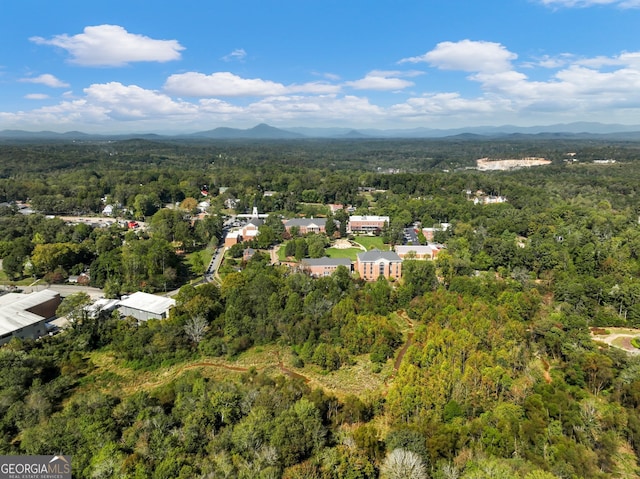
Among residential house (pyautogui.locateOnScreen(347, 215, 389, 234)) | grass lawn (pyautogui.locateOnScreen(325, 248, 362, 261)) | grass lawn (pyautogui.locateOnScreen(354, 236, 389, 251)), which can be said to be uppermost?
residential house (pyautogui.locateOnScreen(347, 215, 389, 234))

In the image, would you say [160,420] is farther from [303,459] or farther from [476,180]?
[476,180]

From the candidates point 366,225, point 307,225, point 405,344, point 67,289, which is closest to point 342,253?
point 307,225

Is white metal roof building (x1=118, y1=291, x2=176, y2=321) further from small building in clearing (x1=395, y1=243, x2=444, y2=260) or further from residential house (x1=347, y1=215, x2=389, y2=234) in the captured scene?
residential house (x1=347, y1=215, x2=389, y2=234)

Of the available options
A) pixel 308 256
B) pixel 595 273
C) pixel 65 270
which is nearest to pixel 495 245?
pixel 595 273

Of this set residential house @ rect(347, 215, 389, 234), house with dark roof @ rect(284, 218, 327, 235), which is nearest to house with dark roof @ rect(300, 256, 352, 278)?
house with dark roof @ rect(284, 218, 327, 235)

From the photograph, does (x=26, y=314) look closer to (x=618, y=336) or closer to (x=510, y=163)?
(x=618, y=336)

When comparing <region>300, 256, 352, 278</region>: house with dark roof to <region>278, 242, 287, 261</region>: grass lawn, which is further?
<region>278, 242, 287, 261</region>: grass lawn
